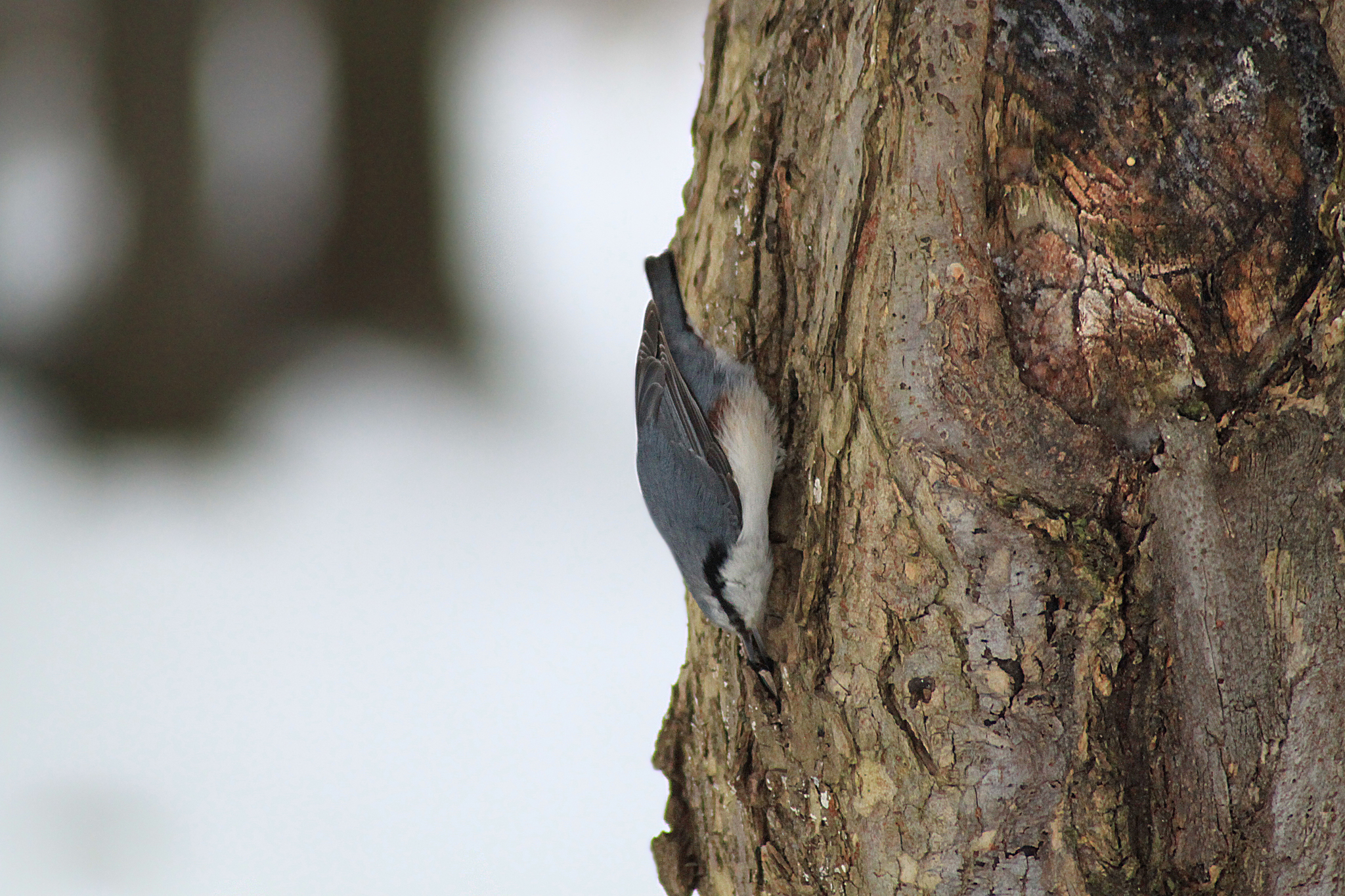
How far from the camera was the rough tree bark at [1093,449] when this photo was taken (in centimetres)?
103

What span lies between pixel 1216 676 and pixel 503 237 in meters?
2.96

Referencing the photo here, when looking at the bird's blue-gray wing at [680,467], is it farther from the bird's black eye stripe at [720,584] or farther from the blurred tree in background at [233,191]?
the blurred tree in background at [233,191]

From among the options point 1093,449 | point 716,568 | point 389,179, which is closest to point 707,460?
point 716,568

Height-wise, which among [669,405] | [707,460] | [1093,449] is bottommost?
[1093,449]

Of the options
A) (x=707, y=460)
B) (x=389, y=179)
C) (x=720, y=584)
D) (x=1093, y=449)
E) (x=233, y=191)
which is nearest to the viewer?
(x=1093, y=449)

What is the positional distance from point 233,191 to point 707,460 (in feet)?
8.67

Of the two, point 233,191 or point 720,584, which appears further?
point 233,191

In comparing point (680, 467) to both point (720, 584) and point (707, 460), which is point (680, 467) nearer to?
point (707, 460)

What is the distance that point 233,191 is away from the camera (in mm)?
3350

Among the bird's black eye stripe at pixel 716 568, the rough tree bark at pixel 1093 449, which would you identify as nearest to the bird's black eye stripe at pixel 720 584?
the bird's black eye stripe at pixel 716 568

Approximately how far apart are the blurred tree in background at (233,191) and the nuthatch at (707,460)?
79.5 inches

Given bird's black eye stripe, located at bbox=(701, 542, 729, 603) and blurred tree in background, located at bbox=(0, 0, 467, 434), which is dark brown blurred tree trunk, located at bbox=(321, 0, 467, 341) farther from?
bird's black eye stripe, located at bbox=(701, 542, 729, 603)

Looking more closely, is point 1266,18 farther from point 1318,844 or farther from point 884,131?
point 1318,844

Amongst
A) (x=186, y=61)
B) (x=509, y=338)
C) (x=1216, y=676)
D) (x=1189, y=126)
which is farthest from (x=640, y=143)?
(x=1216, y=676)
